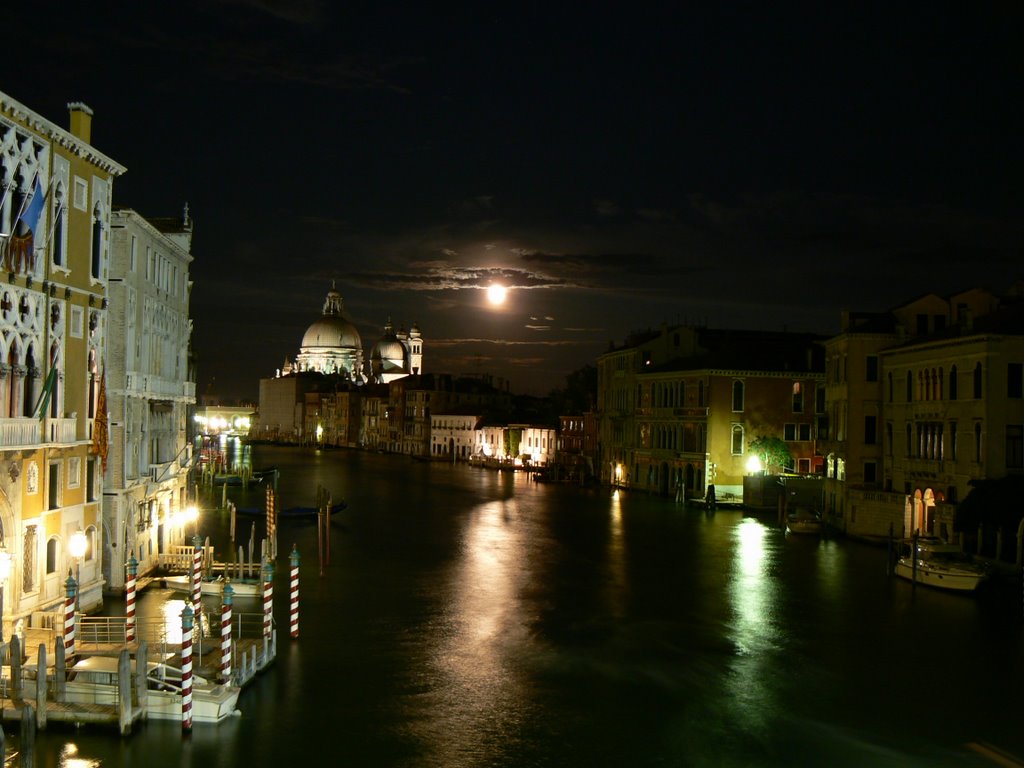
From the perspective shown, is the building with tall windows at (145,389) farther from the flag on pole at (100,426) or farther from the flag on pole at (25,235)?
the flag on pole at (25,235)

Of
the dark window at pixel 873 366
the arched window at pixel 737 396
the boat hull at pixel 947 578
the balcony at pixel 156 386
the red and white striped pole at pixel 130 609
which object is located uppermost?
the dark window at pixel 873 366

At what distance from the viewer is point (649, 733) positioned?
561 inches

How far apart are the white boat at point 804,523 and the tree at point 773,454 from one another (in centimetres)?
897

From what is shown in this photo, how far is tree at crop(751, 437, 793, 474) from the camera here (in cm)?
4466

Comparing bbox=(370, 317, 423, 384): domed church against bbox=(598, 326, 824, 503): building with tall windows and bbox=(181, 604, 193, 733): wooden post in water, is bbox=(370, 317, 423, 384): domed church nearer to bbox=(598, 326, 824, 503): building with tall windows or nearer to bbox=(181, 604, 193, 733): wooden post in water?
bbox=(598, 326, 824, 503): building with tall windows

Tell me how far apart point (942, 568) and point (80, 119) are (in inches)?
805

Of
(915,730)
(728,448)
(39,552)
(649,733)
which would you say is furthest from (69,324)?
(728,448)

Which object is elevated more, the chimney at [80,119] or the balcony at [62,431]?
the chimney at [80,119]

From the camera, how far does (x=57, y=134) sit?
1717 centimetres

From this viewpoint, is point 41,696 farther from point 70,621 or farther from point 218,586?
point 218,586

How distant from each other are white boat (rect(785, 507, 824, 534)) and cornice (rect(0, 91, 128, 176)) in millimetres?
23994

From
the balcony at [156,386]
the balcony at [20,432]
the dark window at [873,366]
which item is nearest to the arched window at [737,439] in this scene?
the dark window at [873,366]

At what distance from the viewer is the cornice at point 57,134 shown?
1557cm

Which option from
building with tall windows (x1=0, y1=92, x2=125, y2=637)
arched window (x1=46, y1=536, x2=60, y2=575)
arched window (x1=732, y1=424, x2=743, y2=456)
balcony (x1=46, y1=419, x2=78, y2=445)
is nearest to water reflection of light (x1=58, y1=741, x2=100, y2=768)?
building with tall windows (x1=0, y1=92, x2=125, y2=637)
